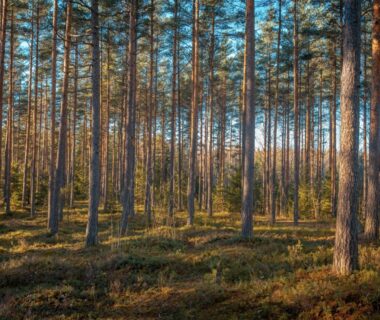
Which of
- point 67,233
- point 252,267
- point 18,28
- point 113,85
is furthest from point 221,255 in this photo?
point 113,85

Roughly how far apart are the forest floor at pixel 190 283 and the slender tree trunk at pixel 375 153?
1426 mm

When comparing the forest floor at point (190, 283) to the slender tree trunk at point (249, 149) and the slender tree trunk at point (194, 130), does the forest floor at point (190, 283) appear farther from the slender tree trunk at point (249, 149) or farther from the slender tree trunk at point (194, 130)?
the slender tree trunk at point (194, 130)

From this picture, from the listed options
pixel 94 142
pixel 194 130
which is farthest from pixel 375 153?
pixel 94 142

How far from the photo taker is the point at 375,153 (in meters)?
10.5

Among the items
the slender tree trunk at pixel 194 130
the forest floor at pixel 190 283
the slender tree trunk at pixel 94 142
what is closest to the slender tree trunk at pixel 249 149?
the forest floor at pixel 190 283

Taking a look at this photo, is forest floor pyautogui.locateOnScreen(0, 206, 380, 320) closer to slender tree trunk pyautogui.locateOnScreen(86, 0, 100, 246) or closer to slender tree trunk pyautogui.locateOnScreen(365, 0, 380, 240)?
slender tree trunk pyautogui.locateOnScreen(86, 0, 100, 246)

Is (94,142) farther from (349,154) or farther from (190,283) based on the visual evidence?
(349,154)

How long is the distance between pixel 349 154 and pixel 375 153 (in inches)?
209

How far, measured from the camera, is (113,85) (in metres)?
27.2


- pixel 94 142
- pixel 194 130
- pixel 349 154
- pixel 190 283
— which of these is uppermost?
pixel 194 130

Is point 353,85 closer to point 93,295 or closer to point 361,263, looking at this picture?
point 361,263

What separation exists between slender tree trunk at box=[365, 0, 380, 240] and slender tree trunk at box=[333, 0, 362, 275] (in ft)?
16.4

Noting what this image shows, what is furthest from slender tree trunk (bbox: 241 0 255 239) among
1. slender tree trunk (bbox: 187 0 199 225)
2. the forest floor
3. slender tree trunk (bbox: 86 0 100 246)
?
slender tree trunk (bbox: 86 0 100 246)

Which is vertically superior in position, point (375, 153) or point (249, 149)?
point (249, 149)
